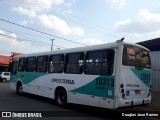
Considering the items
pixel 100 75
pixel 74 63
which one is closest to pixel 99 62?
pixel 100 75

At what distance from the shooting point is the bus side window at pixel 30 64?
17002 mm

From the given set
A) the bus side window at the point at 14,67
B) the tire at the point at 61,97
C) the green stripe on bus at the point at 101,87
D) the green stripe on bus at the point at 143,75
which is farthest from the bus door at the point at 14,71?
the green stripe on bus at the point at 143,75

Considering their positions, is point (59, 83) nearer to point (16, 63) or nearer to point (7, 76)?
point (16, 63)

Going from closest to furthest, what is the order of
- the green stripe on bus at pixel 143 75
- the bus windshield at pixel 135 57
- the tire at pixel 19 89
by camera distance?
the bus windshield at pixel 135 57, the green stripe on bus at pixel 143 75, the tire at pixel 19 89

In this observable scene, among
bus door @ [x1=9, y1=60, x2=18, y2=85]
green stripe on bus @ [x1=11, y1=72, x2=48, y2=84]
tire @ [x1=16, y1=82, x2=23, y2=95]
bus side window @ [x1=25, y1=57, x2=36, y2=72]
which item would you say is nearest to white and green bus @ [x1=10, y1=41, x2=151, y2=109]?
green stripe on bus @ [x1=11, y1=72, x2=48, y2=84]

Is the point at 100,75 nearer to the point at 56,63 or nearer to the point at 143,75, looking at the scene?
the point at 143,75

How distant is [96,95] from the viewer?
11414 millimetres

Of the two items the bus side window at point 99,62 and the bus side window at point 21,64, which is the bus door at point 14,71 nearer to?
the bus side window at point 21,64

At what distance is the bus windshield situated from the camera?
10938mm

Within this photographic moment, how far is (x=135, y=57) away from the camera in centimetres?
1148

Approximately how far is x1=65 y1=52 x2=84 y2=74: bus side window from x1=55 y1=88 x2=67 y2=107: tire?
1148 mm

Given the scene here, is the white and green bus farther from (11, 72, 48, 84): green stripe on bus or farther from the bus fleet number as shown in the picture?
(11, 72, 48, 84): green stripe on bus

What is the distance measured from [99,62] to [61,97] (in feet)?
12.0

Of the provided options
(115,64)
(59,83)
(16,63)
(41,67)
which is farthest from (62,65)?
(16,63)
